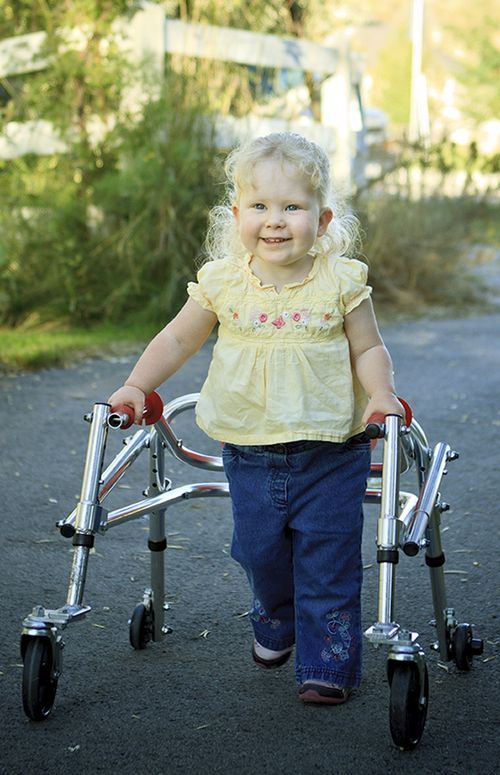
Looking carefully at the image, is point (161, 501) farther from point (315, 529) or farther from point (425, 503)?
point (425, 503)

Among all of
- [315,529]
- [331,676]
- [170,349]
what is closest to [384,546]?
[315,529]

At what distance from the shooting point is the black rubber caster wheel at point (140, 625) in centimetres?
337

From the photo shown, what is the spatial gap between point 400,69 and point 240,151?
179 ft

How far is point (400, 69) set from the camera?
182ft

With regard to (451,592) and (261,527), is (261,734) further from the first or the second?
(451,592)

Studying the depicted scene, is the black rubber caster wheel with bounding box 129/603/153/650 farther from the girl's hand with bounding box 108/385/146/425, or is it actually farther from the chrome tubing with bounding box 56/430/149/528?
the girl's hand with bounding box 108/385/146/425

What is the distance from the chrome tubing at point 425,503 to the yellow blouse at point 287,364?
207mm

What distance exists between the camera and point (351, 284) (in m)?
3.02

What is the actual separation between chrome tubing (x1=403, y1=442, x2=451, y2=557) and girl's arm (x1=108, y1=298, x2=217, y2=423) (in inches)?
26.4

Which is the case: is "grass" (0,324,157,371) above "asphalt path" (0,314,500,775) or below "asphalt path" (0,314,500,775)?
below

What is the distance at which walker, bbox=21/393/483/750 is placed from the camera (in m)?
2.62

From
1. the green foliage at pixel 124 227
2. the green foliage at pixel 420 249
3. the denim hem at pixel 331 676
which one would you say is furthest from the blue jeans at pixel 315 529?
the green foliage at pixel 420 249

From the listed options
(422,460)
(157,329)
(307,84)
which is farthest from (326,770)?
(307,84)

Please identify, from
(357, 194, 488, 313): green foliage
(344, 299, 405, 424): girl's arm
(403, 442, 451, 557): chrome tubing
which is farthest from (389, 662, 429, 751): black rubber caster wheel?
(357, 194, 488, 313): green foliage
